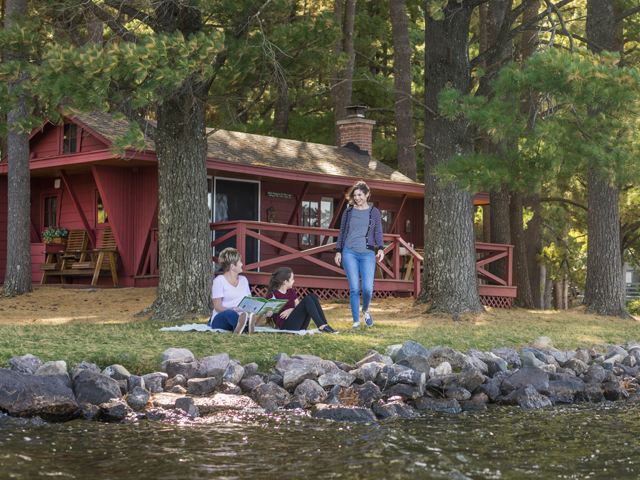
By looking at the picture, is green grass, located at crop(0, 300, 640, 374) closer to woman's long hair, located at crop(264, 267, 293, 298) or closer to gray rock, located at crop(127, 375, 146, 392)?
gray rock, located at crop(127, 375, 146, 392)

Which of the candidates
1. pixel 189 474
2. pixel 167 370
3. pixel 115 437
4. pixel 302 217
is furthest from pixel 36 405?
pixel 302 217

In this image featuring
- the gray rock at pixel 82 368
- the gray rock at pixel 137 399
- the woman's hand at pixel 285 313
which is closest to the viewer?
the gray rock at pixel 137 399

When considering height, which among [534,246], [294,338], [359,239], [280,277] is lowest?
[294,338]

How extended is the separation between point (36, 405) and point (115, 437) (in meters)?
0.86

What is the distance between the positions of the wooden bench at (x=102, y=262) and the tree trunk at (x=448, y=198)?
670cm

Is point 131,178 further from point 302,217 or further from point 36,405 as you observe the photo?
point 36,405

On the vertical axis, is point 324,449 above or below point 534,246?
below

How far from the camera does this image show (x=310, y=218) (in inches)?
645

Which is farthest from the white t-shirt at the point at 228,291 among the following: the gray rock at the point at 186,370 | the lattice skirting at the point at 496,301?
the lattice skirting at the point at 496,301

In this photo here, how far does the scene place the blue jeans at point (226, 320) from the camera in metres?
7.77

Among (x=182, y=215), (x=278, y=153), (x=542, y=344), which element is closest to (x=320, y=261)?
(x=278, y=153)

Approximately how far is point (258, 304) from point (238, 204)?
7596 millimetres

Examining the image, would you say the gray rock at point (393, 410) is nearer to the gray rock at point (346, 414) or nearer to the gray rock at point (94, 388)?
the gray rock at point (346, 414)

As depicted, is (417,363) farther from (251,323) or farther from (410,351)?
(251,323)
